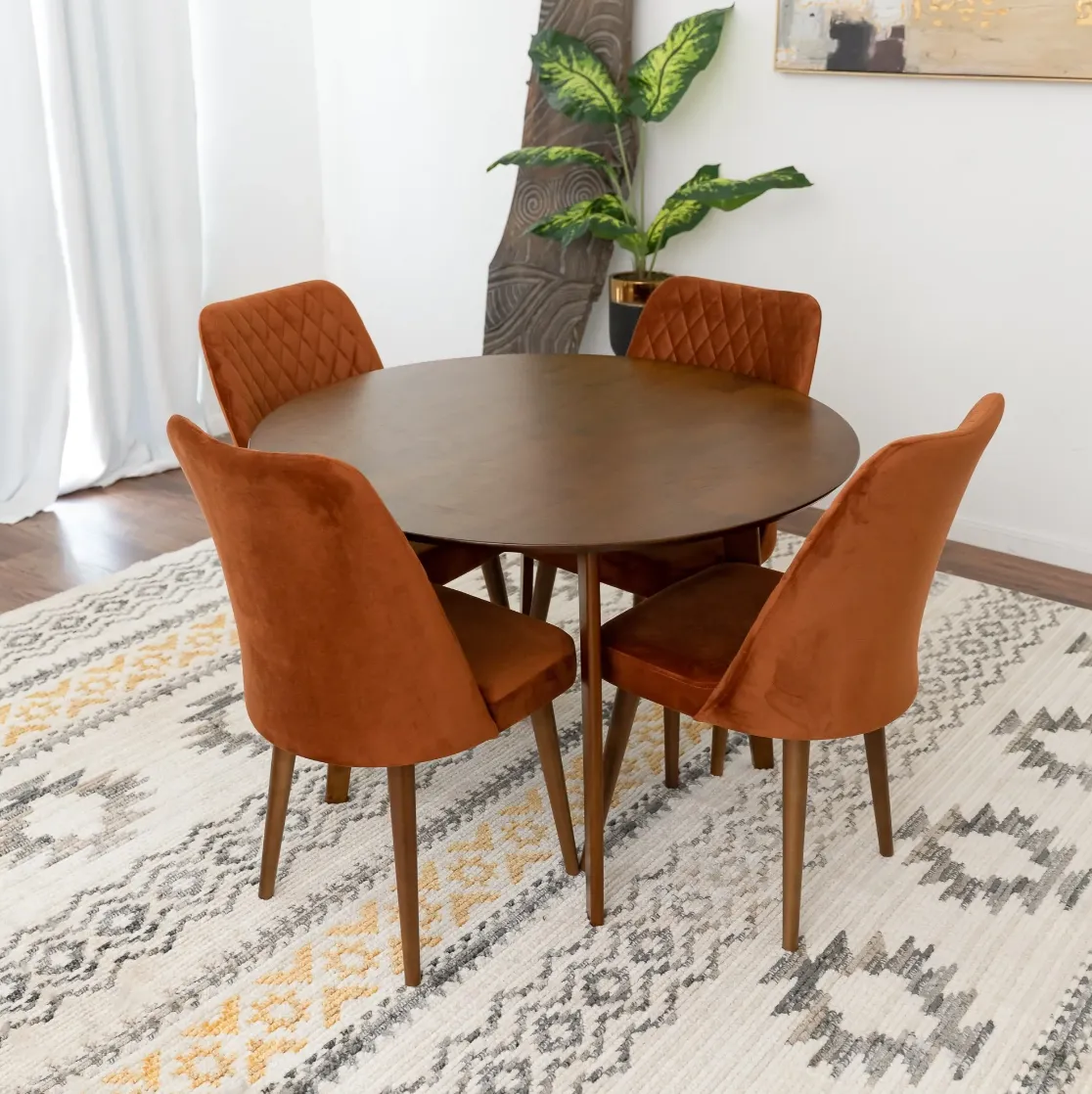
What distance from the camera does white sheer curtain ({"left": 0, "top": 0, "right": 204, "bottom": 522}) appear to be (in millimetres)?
3594

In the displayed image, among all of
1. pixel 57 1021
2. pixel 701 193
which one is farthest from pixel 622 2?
pixel 57 1021

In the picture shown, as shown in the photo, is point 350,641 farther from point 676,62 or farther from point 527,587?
point 676,62

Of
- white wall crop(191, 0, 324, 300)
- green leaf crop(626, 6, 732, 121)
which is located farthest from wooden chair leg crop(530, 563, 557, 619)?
white wall crop(191, 0, 324, 300)

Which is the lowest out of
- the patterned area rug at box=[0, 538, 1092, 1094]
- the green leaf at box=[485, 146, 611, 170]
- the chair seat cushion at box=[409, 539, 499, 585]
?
the patterned area rug at box=[0, 538, 1092, 1094]

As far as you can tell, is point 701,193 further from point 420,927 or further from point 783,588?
point 420,927

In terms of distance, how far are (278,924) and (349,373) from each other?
1.27 meters

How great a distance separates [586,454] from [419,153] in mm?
2725

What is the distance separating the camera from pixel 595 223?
11.6 feet

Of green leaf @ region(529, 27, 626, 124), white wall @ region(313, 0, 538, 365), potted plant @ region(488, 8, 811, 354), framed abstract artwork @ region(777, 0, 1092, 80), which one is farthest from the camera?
white wall @ region(313, 0, 538, 365)

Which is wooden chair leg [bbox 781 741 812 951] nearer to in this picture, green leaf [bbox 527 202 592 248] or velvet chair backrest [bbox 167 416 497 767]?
velvet chair backrest [bbox 167 416 497 767]

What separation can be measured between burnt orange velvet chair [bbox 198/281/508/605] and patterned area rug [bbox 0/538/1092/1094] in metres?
0.39

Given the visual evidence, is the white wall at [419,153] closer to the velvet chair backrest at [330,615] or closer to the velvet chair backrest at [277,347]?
the velvet chair backrest at [277,347]

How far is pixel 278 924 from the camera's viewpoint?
1984 millimetres

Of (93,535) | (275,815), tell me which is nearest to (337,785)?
(275,815)
